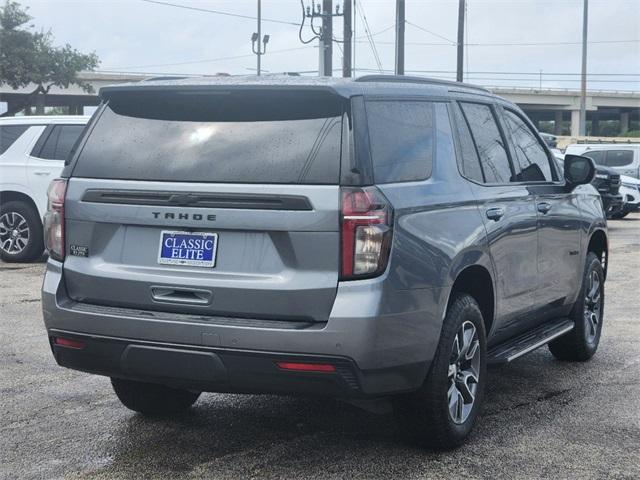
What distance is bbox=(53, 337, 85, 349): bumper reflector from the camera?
4805 mm

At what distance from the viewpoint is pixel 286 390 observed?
4465 mm

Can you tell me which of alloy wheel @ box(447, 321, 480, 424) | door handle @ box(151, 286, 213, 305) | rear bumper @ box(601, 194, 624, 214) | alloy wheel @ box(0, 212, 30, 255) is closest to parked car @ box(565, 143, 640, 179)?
rear bumper @ box(601, 194, 624, 214)

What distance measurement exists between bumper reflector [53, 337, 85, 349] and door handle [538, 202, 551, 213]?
294 centimetres

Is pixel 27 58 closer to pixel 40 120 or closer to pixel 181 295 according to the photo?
pixel 40 120

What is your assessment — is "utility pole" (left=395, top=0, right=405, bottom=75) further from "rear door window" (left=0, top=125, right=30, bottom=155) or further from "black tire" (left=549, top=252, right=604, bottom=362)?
"black tire" (left=549, top=252, right=604, bottom=362)

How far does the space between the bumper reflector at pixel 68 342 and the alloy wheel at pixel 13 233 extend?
8702mm

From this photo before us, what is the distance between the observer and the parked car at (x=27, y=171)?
1313cm

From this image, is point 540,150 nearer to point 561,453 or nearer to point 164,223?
point 561,453

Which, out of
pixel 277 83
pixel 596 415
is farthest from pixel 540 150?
pixel 277 83

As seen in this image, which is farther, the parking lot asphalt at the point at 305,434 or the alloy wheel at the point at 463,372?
the alloy wheel at the point at 463,372

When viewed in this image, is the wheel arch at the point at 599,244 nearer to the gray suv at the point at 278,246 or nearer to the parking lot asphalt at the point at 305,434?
the parking lot asphalt at the point at 305,434

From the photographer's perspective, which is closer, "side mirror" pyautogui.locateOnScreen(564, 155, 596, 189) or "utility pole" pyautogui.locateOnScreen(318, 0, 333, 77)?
"side mirror" pyautogui.locateOnScreen(564, 155, 596, 189)

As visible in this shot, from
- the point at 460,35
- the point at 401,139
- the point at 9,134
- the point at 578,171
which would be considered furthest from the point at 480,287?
the point at 460,35

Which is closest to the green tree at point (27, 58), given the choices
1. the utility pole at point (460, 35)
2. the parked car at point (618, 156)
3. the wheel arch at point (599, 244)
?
the utility pole at point (460, 35)
